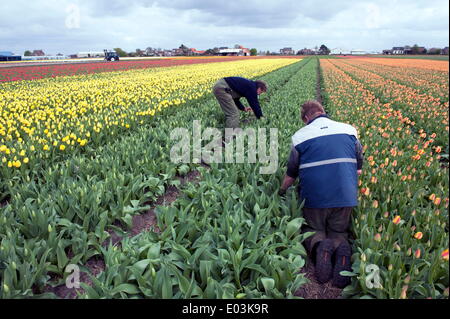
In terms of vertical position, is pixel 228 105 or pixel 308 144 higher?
pixel 228 105

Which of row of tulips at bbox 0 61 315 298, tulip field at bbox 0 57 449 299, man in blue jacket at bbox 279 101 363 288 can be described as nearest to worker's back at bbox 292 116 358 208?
man in blue jacket at bbox 279 101 363 288

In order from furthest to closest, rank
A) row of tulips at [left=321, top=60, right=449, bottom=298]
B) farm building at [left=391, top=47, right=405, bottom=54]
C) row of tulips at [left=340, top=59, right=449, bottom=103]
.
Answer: farm building at [left=391, top=47, right=405, bottom=54], row of tulips at [left=340, top=59, right=449, bottom=103], row of tulips at [left=321, top=60, right=449, bottom=298]

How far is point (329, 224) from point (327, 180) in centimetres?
51

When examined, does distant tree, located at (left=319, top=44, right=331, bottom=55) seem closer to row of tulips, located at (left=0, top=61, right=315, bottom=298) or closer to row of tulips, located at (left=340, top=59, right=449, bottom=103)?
row of tulips, located at (left=340, top=59, right=449, bottom=103)

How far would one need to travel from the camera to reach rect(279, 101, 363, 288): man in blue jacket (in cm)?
310

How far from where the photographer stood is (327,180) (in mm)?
3148

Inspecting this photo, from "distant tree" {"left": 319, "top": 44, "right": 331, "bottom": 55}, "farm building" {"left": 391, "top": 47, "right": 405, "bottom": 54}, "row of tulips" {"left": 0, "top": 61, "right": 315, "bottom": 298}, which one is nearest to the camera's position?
"row of tulips" {"left": 0, "top": 61, "right": 315, "bottom": 298}

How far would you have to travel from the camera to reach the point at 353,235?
3.30 m

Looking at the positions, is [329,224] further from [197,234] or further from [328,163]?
[197,234]

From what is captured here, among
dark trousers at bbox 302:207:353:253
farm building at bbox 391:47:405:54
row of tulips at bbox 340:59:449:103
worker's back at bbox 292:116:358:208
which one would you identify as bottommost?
dark trousers at bbox 302:207:353:253
